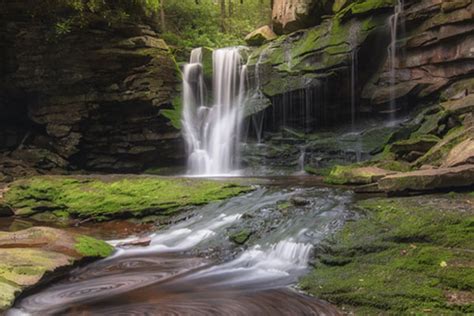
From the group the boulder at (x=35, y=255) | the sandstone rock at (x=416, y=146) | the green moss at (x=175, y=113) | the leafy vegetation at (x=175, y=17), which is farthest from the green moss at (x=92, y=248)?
the leafy vegetation at (x=175, y=17)

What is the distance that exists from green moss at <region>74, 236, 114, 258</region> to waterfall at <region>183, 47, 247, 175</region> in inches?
363

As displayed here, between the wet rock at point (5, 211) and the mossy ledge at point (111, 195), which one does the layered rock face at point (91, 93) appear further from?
the wet rock at point (5, 211)

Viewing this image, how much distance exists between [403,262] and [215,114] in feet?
44.8

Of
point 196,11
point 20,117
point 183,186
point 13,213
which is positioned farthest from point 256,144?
point 196,11

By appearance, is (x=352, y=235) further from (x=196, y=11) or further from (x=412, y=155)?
(x=196, y=11)

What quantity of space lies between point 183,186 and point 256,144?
645 centimetres

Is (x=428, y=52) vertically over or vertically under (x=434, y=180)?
over

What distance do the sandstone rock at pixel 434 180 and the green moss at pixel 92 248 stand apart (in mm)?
5685

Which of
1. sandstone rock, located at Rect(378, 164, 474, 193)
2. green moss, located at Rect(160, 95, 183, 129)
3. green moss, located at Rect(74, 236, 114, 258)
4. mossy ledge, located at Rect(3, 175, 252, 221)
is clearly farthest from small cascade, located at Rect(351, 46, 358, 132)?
green moss, located at Rect(74, 236, 114, 258)

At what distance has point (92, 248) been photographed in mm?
7664

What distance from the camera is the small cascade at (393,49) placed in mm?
15602

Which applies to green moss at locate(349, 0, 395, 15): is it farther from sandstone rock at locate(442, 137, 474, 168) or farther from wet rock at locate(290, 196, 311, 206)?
wet rock at locate(290, 196, 311, 206)

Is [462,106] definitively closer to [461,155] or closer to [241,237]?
[461,155]

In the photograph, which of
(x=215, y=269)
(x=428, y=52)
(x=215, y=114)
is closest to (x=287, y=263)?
(x=215, y=269)
